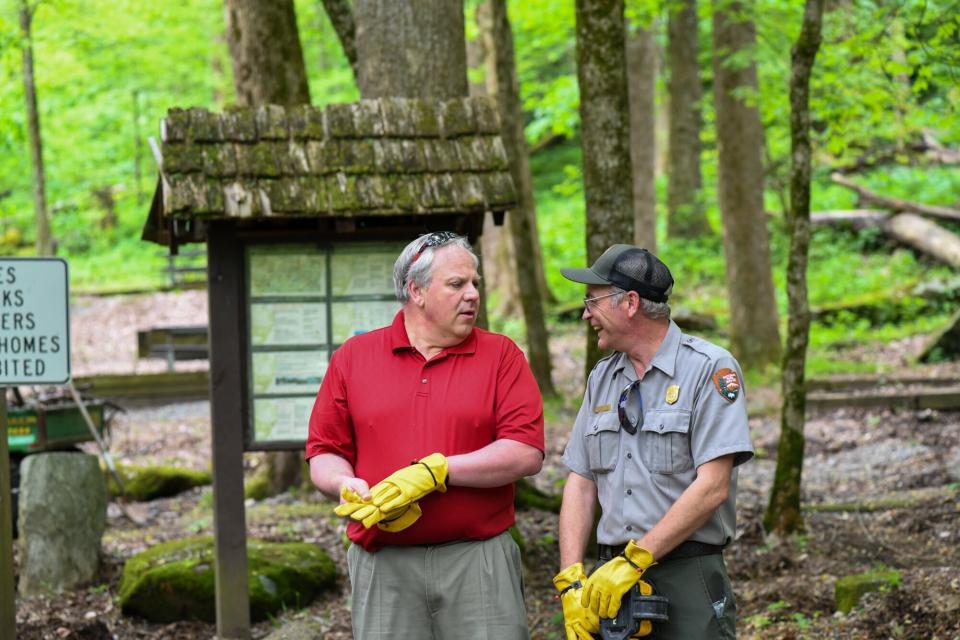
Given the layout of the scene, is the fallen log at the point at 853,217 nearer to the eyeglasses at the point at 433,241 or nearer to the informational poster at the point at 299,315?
the informational poster at the point at 299,315

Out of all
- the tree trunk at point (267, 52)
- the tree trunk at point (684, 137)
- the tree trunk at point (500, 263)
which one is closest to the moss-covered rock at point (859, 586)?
the tree trunk at point (267, 52)

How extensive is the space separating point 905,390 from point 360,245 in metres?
8.57

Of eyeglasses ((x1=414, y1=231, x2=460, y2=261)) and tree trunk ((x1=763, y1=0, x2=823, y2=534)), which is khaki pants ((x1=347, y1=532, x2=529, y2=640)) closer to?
eyeglasses ((x1=414, y1=231, x2=460, y2=261))

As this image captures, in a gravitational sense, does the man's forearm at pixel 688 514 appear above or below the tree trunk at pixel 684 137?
below

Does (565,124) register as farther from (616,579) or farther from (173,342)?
(616,579)

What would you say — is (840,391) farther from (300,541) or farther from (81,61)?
(81,61)

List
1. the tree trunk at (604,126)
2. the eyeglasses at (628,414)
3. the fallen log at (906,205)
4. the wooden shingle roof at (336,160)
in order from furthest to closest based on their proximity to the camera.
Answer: the fallen log at (906,205)
the tree trunk at (604,126)
the wooden shingle roof at (336,160)
the eyeglasses at (628,414)

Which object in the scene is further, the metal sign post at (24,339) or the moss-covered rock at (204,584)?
the moss-covered rock at (204,584)

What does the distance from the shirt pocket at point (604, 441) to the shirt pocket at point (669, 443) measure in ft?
0.40

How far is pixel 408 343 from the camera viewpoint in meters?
3.67

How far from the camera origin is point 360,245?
621 centimetres

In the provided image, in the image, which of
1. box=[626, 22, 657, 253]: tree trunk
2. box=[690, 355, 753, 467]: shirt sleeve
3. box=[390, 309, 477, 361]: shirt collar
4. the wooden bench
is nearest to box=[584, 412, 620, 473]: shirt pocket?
box=[690, 355, 753, 467]: shirt sleeve

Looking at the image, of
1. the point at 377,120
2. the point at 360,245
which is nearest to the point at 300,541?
the point at 360,245

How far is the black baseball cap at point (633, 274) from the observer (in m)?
3.53
